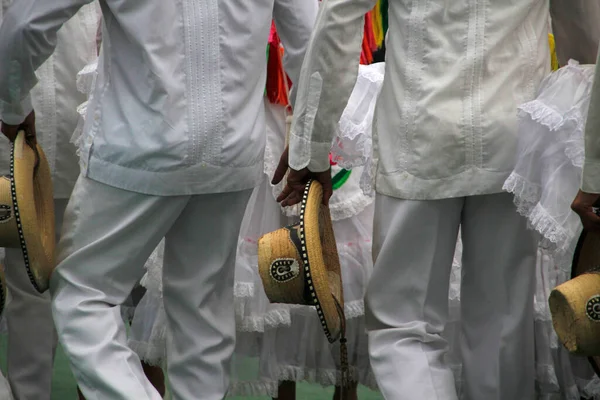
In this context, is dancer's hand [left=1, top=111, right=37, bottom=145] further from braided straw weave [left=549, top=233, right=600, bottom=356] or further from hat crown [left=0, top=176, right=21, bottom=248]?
braided straw weave [left=549, top=233, right=600, bottom=356]

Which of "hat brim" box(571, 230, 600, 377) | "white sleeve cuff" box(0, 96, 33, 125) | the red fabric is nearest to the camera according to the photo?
"hat brim" box(571, 230, 600, 377)

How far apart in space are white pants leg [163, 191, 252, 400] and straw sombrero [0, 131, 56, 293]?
14.2 inches

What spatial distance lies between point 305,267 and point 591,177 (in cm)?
82

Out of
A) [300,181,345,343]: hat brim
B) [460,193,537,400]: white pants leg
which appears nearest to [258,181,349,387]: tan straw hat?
[300,181,345,343]: hat brim

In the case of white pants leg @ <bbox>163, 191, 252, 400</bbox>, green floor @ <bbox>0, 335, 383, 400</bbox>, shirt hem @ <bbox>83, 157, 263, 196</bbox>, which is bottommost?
green floor @ <bbox>0, 335, 383, 400</bbox>

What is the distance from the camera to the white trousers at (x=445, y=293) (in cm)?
305

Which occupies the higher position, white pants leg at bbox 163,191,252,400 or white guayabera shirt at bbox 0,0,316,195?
white guayabera shirt at bbox 0,0,316,195

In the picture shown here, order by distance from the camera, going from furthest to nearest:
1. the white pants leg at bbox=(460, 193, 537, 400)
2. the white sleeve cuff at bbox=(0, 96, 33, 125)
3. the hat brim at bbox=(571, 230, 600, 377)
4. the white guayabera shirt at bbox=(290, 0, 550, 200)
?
the white sleeve cuff at bbox=(0, 96, 33, 125) → the white pants leg at bbox=(460, 193, 537, 400) → the white guayabera shirt at bbox=(290, 0, 550, 200) → the hat brim at bbox=(571, 230, 600, 377)

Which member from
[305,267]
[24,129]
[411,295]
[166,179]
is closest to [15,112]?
[24,129]

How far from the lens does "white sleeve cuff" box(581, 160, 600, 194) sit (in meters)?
2.55

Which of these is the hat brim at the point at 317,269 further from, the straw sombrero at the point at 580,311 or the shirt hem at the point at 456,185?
the straw sombrero at the point at 580,311

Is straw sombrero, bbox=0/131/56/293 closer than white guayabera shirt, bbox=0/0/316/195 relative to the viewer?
No

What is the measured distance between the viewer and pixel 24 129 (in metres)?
3.39

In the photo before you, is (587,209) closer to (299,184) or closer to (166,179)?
(299,184)
